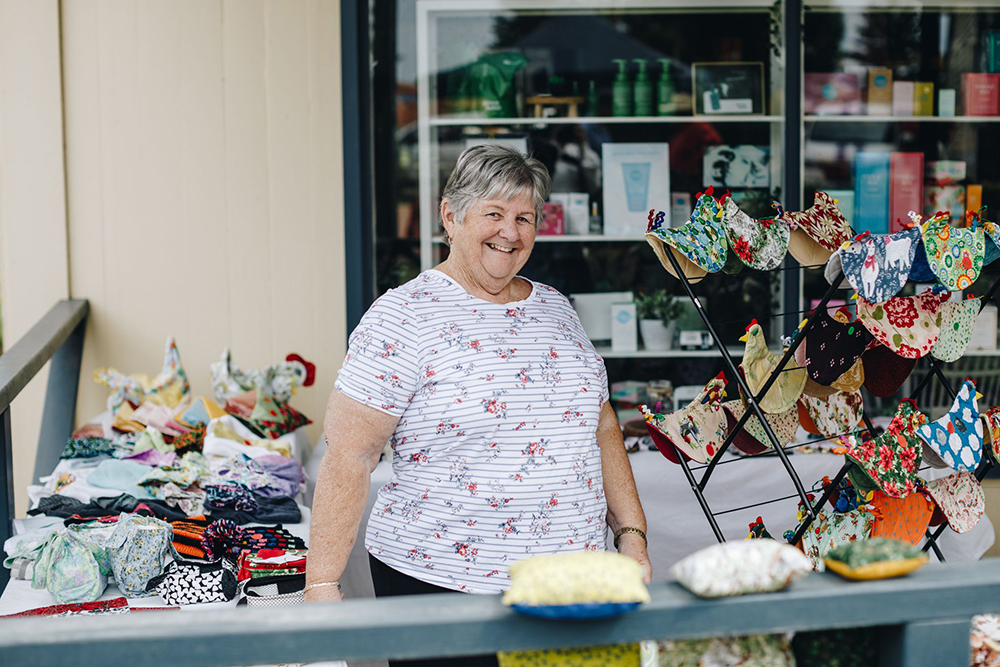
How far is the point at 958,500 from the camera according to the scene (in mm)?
2174

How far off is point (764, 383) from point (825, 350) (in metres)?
0.18

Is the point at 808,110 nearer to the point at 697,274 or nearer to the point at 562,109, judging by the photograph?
the point at 562,109

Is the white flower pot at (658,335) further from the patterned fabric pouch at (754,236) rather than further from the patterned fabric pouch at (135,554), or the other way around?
the patterned fabric pouch at (135,554)

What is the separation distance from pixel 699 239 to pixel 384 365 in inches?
33.5

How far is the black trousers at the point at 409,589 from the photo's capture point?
1.89 meters

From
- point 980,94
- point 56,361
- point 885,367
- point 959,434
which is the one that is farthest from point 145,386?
point 980,94

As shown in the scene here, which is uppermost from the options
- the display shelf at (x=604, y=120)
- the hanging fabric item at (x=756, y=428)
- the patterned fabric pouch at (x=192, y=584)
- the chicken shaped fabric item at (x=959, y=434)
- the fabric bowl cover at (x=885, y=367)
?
the display shelf at (x=604, y=120)

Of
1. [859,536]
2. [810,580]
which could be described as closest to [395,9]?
[859,536]

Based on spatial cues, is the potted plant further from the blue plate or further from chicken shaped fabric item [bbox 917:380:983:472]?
the blue plate

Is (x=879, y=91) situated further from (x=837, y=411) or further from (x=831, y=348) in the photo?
(x=831, y=348)

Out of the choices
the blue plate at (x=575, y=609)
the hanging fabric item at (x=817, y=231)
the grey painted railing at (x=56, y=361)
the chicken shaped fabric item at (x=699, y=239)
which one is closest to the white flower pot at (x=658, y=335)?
the hanging fabric item at (x=817, y=231)

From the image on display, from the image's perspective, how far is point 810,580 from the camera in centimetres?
124

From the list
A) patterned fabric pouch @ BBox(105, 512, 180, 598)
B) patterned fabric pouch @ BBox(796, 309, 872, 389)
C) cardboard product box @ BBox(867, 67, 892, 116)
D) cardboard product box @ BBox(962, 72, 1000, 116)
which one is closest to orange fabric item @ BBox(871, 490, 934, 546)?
patterned fabric pouch @ BBox(796, 309, 872, 389)

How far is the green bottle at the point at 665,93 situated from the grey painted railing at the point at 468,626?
324 cm
